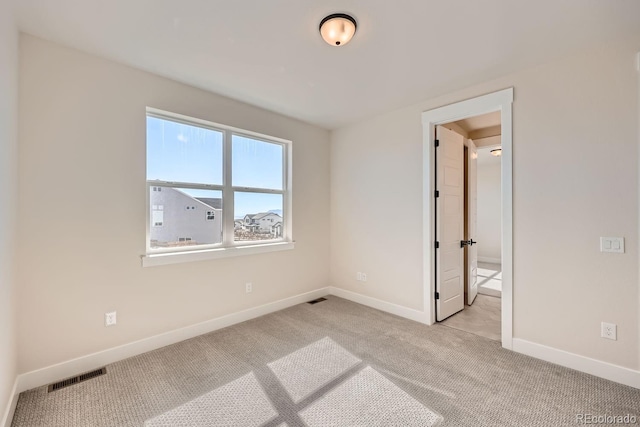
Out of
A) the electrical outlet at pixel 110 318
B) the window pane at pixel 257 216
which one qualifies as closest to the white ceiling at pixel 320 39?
the window pane at pixel 257 216

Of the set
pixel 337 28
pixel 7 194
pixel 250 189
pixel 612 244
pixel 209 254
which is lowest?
pixel 209 254

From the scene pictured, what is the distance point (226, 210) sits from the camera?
321 cm

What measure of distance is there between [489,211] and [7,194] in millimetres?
8403

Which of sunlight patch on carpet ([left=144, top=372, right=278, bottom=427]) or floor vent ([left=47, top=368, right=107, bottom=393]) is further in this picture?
floor vent ([left=47, top=368, right=107, bottom=393])

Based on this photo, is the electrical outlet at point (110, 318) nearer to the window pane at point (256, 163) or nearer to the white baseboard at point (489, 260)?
the window pane at point (256, 163)

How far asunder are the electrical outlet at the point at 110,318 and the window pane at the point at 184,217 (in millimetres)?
646

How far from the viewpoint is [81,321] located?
224 centimetres

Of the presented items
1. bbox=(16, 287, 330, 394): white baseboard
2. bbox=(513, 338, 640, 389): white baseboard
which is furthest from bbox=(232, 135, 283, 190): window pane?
bbox=(513, 338, 640, 389): white baseboard

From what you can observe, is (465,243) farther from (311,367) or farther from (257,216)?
(257,216)

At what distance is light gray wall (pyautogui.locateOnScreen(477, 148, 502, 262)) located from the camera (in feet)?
23.1

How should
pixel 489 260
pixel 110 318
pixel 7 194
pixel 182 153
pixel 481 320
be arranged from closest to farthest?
pixel 7 194 → pixel 110 318 → pixel 182 153 → pixel 481 320 → pixel 489 260

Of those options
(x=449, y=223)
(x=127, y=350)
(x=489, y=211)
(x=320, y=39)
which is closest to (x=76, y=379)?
(x=127, y=350)

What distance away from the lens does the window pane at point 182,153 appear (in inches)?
106

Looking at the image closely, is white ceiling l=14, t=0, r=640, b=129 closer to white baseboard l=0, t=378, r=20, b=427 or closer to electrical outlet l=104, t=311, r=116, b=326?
electrical outlet l=104, t=311, r=116, b=326
